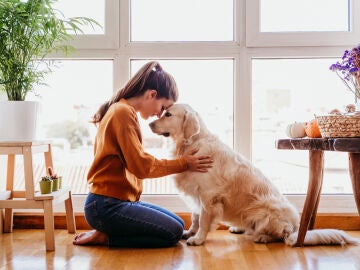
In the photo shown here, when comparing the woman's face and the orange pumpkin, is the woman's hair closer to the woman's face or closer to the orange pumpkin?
the woman's face

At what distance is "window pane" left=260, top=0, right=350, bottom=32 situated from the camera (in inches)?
113

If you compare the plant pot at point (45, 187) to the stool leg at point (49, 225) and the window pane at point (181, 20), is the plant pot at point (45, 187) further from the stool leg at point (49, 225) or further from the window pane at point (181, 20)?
the window pane at point (181, 20)

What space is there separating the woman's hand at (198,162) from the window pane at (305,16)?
42.5 inches

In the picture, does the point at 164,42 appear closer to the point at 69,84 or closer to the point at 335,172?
the point at 69,84

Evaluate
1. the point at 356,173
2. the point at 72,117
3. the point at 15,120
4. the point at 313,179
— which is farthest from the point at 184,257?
the point at 72,117

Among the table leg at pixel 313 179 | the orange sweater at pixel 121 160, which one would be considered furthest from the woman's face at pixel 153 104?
the table leg at pixel 313 179

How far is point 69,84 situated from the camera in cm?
300

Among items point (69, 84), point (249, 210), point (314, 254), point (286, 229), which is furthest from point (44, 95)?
point (314, 254)

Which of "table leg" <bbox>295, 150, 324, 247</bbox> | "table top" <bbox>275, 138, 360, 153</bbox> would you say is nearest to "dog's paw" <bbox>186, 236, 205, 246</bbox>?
"table leg" <bbox>295, 150, 324, 247</bbox>

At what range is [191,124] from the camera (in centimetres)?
237

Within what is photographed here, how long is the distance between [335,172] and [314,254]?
0.94 metres

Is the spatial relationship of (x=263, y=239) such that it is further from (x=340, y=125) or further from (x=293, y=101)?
(x=293, y=101)

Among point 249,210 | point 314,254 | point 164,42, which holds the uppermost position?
point 164,42

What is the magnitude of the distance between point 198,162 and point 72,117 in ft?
3.77
